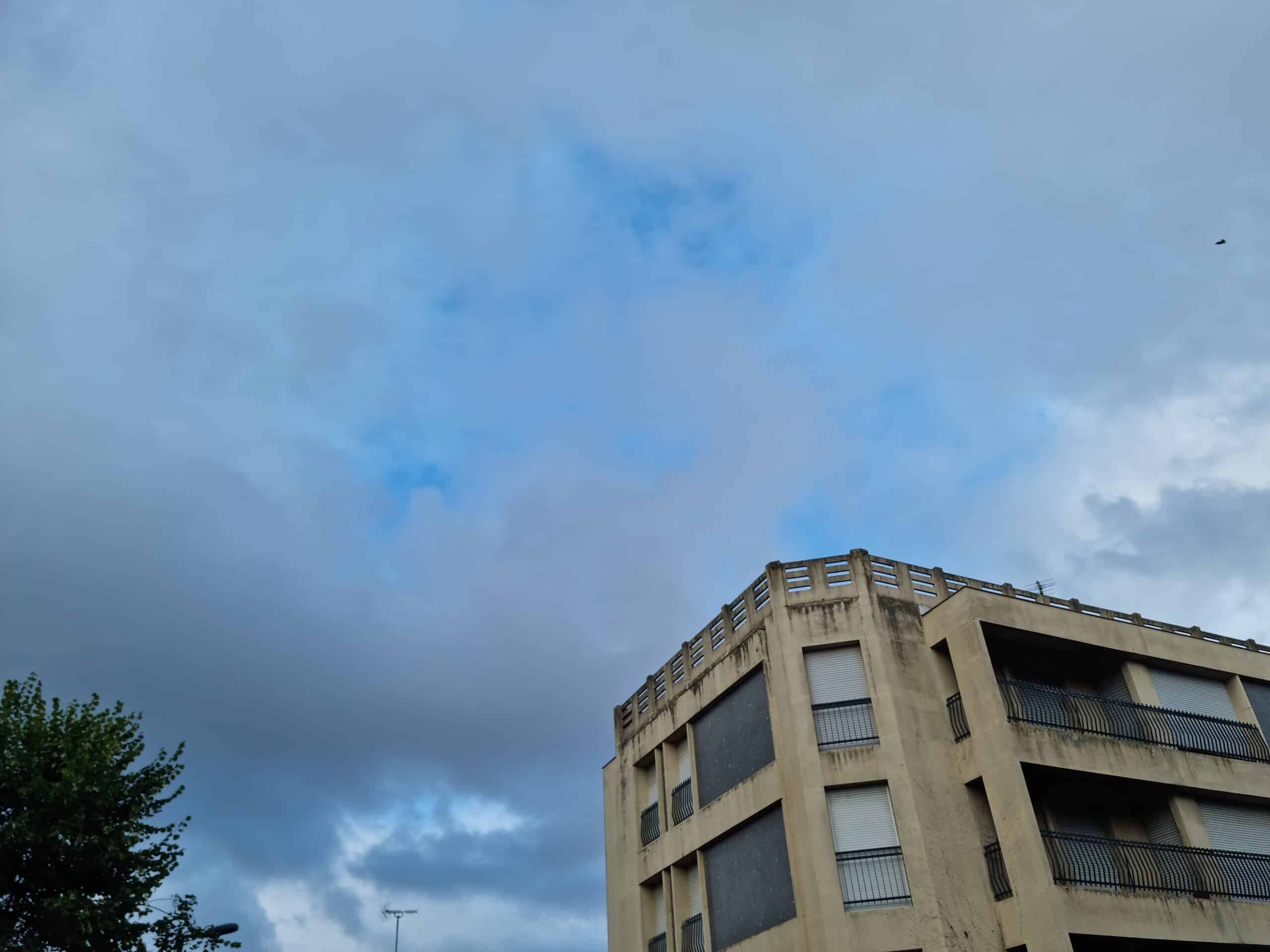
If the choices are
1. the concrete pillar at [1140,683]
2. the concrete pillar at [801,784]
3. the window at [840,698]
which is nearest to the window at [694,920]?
the concrete pillar at [801,784]

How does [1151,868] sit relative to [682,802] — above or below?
below

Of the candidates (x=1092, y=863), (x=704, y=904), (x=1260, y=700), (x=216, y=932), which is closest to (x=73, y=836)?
(x=216, y=932)

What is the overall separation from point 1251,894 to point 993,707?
26.3ft

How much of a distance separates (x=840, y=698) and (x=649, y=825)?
8.69 meters

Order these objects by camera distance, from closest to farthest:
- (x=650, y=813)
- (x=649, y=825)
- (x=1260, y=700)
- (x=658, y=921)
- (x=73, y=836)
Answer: (x=73, y=836), (x=1260, y=700), (x=658, y=921), (x=649, y=825), (x=650, y=813)

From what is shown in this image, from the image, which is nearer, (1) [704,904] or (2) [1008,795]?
(2) [1008,795]

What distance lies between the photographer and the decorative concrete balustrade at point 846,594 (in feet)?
95.0

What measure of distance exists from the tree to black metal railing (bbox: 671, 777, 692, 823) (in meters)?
12.1

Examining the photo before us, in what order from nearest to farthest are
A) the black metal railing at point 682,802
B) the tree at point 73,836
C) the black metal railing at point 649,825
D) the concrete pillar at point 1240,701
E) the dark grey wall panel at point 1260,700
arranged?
the tree at point 73,836
the concrete pillar at point 1240,701
the dark grey wall panel at point 1260,700
the black metal railing at point 682,802
the black metal railing at point 649,825

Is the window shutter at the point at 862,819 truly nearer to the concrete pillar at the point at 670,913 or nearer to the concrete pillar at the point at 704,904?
the concrete pillar at the point at 704,904

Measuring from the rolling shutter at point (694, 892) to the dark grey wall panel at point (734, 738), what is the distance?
1.95 meters

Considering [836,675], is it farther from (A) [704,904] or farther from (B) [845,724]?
(A) [704,904]

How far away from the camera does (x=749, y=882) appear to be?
1093 inches

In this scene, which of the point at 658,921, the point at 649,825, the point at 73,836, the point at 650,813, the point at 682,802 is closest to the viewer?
the point at 73,836
